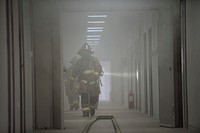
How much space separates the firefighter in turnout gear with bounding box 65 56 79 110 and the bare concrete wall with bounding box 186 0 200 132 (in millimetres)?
2893

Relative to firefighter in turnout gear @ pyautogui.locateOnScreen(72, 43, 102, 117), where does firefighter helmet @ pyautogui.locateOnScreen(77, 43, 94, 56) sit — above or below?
above

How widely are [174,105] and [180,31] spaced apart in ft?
3.31

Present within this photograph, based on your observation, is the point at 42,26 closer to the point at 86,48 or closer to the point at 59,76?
the point at 59,76

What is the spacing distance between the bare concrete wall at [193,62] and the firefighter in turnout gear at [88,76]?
2660mm

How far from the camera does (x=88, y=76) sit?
8.79 meters

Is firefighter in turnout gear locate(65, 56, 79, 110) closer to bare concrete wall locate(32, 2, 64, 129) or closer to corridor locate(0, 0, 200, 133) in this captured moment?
corridor locate(0, 0, 200, 133)

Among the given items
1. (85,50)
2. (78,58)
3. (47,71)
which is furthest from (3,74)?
A: (78,58)

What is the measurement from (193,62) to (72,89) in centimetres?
450

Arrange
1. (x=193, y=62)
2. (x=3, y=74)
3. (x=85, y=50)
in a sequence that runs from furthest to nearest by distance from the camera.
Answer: (x=85, y=50)
(x=193, y=62)
(x=3, y=74)

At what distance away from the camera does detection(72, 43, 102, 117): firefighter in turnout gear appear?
8.70 meters

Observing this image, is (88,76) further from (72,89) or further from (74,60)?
(72,89)

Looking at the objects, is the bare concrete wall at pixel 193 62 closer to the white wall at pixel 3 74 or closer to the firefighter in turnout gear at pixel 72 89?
the white wall at pixel 3 74

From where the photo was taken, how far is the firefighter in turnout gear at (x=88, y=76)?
870cm

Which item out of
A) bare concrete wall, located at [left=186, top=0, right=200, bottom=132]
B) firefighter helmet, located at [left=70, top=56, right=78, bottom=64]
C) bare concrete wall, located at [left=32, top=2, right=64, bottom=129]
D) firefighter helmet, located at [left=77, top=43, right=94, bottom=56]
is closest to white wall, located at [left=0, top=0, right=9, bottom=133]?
bare concrete wall, located at [left=32, top=2, right=64, bottom=129]
